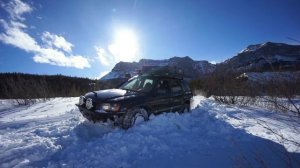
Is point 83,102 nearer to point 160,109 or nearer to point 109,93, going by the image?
point 109,93

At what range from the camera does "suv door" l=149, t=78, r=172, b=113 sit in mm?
6555

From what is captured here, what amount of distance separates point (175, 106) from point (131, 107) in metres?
1.94

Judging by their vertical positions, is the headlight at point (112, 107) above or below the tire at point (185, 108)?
above

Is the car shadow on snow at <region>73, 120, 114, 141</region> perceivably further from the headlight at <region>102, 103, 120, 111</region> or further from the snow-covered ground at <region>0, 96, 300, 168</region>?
the headlight at <region>102, 103, 120, 111</region>

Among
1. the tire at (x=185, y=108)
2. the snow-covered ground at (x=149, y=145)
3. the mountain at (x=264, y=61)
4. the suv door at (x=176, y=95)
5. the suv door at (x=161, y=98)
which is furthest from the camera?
Result: the tire at (x=185, y=108)

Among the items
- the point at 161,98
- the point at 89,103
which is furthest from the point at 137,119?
the point at 89,103

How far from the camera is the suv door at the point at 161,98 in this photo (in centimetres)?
655

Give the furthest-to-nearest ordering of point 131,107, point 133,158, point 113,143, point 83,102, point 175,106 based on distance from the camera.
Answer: point 175,106
point 83,102
point 131,107
point 113,143
point 133,158

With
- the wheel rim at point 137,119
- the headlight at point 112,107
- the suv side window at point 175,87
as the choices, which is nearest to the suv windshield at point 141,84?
the suv side window at point 175,87

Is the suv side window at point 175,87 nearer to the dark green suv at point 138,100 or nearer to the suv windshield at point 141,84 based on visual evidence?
the dark green suv at point 138,100

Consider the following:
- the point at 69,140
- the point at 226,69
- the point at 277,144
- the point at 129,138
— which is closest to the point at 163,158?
the point at 129,138

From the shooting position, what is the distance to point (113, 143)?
15.7 feet

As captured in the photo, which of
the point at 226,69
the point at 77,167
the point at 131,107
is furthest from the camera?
the point at 226,69

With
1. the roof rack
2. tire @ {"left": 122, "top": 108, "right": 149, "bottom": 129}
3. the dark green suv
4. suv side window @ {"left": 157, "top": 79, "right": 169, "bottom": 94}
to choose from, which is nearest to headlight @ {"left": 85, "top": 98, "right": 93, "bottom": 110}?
the dark green suv
